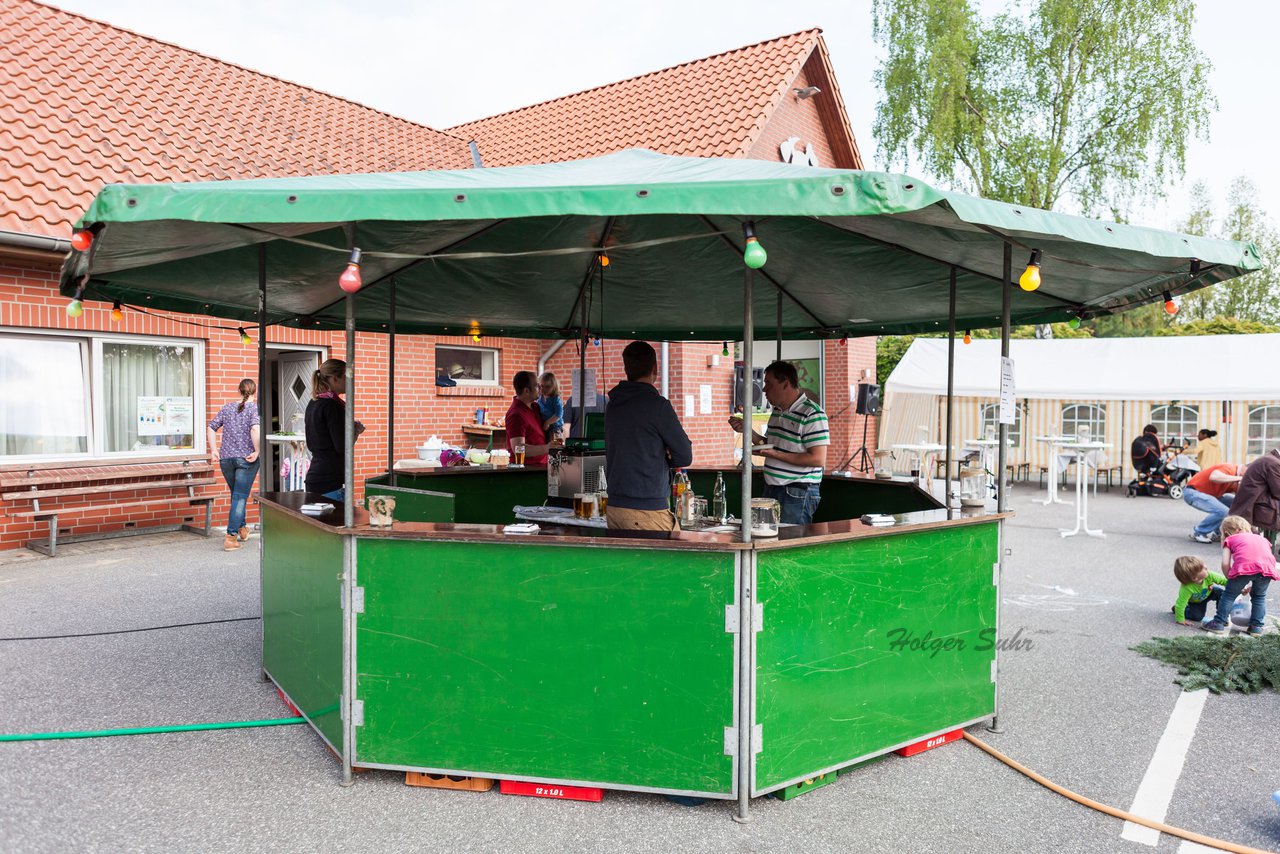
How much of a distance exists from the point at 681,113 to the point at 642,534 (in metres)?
12.3

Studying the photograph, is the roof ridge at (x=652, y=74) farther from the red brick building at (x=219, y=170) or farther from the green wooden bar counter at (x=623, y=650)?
the green wooden bar counter at (x=623, y=650)

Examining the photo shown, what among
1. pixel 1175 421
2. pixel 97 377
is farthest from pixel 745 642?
pixel 1175 421

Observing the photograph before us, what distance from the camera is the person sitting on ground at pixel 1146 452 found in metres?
17.1

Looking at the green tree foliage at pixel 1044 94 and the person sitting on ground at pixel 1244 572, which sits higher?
the green tree foliage at pixel 1044 94

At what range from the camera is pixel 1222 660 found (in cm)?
580

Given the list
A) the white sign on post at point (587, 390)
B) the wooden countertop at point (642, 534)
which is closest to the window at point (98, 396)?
the white sign on post at point (587, 390)

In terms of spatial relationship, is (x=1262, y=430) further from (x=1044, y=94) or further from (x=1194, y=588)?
(x=1194, y=588)

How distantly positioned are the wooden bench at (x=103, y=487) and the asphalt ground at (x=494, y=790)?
246cm

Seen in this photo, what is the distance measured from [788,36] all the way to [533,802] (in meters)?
14.9

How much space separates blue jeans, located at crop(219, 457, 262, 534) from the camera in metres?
9.67

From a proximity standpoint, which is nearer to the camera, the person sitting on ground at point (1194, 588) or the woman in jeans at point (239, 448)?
the person sitting on ground at point (1194, 588)
